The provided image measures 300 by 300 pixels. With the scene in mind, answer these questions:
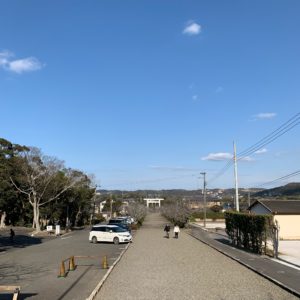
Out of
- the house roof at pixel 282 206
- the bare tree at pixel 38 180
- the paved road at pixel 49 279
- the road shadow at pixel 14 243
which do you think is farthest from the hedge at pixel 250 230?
the bare tree at pixel 38 180

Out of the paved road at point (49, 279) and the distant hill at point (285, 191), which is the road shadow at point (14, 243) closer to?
the paved road at point (49, 279)

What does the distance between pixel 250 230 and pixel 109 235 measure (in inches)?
622

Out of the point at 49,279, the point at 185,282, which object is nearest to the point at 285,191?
the point at 185,282

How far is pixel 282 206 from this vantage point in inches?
2133

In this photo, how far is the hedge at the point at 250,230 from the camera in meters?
31.2

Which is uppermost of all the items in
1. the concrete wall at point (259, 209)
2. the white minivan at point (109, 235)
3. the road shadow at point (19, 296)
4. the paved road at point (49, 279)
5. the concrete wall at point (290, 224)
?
the concrete wall at point (259, 209)

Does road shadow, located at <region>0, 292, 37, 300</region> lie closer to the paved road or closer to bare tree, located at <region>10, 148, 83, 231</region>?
the paved road

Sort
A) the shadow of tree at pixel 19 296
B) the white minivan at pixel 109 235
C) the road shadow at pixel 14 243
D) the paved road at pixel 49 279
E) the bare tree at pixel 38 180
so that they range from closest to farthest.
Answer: the shadow of tree at pixel 19 296
the paved road at pixel 49 279
the road shadow at pixel 14 243
the white minivan at pixel 109 235
the bare tree at pixel 38 180

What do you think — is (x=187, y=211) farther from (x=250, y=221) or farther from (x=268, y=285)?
(x=268, y=285)

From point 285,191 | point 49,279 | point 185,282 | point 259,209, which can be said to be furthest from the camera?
point 285,191

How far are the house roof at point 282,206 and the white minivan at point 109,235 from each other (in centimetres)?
1541

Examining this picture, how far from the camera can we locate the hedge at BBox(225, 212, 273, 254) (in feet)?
102

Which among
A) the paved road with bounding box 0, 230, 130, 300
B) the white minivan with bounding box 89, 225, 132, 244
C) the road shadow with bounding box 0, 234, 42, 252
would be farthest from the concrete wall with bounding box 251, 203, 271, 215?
the paved road with bounding box 0, 230, 130, 300

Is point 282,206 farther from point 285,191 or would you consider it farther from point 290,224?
point 285,191
